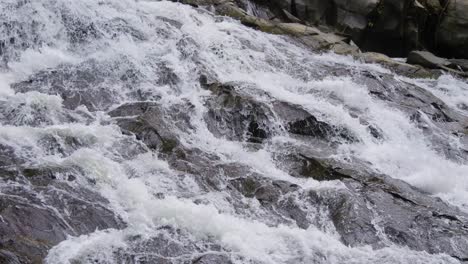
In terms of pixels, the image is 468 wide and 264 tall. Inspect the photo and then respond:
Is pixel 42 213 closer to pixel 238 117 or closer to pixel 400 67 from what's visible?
pixel 238 117

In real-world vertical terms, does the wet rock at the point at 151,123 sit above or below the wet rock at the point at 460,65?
above

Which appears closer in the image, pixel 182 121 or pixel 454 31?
pixel 182 121

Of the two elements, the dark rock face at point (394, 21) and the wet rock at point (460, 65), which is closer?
the wet rock at point (460, 65)

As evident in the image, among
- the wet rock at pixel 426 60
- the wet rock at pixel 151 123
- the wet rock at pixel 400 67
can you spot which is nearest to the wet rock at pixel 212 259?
the wet rock at pixel 151 123

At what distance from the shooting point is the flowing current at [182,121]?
7.32 meters

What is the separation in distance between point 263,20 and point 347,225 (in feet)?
32.8

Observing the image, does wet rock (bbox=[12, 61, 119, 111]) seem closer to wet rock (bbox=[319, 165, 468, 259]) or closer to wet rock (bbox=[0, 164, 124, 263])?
wet rock (bbox=[0, 164, 124, 263])

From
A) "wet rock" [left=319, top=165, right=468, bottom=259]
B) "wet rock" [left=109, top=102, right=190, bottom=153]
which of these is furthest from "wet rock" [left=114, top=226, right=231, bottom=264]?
"wet rock" [left=109, top=102, right=190, bottom=153]

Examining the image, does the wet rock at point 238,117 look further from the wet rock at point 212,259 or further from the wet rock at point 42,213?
the wet rock at point 212,259

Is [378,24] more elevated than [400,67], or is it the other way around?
[378,24]

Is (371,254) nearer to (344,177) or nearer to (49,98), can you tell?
(344,177)

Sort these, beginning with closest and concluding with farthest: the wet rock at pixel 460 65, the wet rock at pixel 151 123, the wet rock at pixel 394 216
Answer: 1. the wet rock at pixel 394 216
2. the wet rock at pixel 151 123
3. the wet rock at pixel 460 65

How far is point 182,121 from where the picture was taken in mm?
10398

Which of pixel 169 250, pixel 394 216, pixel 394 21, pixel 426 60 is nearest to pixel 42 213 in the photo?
pixel 169 250
